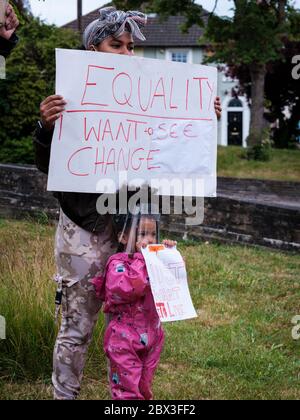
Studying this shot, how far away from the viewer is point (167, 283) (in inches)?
130

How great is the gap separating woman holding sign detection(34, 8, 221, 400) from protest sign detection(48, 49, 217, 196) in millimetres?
85

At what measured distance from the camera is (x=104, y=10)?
3.35 m

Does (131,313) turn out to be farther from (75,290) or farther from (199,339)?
(199,339)

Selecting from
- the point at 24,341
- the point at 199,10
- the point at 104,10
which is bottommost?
the point at 24,341

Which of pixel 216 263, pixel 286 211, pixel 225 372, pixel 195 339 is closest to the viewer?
pixel 225 372

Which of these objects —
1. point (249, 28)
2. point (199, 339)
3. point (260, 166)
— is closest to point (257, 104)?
point (260, 166)

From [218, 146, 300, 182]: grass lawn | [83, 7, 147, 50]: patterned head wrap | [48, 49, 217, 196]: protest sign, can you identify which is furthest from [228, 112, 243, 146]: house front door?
[83, 7, 147, 50]: patterned head wrap

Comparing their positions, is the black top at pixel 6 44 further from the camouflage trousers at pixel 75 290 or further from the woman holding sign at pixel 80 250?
the camouflage trousers at pixel 75 290

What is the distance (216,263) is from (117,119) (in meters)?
4.23

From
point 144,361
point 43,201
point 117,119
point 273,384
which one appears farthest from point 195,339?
point 43,201

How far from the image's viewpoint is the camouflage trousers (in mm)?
3336

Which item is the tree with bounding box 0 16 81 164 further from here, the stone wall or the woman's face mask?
the woman's face mask

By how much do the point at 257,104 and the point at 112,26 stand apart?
60.0ft

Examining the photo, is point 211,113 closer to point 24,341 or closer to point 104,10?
point 104,10
